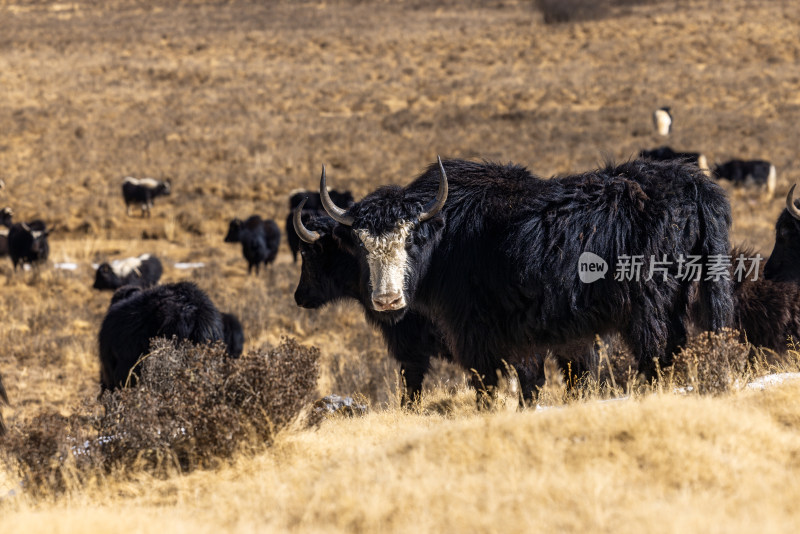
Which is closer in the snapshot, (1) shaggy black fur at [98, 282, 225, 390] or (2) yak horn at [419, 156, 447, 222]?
(2) yak horn at [419, 156, 447, 222]

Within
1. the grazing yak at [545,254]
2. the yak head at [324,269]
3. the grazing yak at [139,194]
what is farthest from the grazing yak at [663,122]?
the grazing yak at [545,254]

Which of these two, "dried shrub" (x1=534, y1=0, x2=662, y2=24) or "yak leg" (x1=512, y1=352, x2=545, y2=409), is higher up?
"dried shrub" (x1=534, y1=0, x2=662, y2=24)

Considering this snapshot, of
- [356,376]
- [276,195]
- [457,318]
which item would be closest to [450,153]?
[276,195]

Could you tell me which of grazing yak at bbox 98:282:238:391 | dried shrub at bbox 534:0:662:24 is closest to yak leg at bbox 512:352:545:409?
grazing yak at bbox 98:282:238:391

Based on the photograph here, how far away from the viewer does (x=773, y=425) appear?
16.6 ft

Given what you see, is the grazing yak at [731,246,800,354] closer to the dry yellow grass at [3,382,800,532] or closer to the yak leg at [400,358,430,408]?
the dry yellow grass at [3,382,800,532]

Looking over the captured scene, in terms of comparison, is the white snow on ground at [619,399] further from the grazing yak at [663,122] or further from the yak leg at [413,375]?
the grazing yak at [663,122]

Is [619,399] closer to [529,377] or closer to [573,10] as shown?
[529,377]

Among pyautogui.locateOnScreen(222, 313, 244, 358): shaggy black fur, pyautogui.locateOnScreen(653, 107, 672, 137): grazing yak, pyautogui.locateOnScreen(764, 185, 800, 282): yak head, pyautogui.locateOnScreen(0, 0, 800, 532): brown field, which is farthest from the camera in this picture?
pyautogui.locateOnScreen(653, 107, 672, 137): grazing yak

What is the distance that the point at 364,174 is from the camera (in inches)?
1118

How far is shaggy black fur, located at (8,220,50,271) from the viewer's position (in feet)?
62.1

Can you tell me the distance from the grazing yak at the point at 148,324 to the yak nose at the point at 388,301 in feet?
10.2

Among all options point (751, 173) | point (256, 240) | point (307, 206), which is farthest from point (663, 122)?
point (256, 240)

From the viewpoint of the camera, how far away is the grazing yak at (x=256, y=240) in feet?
61.4
